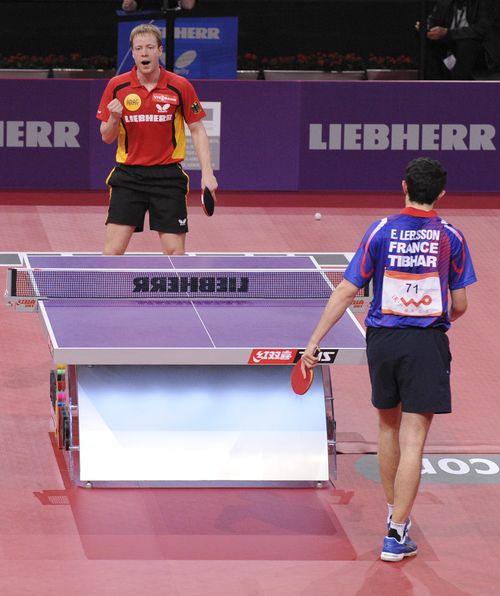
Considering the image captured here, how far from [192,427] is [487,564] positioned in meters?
1.76

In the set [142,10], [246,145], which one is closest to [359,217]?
[246,145]

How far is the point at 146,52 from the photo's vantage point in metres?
8.83

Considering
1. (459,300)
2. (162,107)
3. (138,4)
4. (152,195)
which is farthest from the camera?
(138,4)

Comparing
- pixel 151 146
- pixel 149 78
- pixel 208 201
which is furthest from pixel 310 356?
pixel 149 78

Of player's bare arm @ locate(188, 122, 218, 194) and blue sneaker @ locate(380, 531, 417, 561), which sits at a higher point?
player's bare arm @ locate(188, 122, 218, 194)

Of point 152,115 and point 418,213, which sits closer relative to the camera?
point 418,213

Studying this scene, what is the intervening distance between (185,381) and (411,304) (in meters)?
1.78

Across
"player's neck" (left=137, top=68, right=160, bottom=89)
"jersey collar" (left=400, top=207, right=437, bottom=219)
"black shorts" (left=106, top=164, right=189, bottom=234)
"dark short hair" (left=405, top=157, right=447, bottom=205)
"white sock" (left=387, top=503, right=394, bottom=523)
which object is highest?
"player's neck" (left=137, top=68, right=160, bottom=89)

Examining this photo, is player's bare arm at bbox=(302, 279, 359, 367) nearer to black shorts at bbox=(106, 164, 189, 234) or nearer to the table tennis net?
the table tennis net

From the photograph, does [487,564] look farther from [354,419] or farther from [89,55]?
[89,55]

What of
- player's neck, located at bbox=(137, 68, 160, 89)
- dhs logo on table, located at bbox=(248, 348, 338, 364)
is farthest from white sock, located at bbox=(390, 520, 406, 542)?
player's neck, located at bbox=(137, 68, 160, 89)

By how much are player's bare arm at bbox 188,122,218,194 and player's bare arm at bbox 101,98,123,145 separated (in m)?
0.48

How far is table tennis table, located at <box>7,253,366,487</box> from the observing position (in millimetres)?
7113

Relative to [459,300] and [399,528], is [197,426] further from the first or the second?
[459,300]
